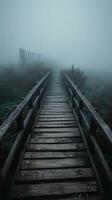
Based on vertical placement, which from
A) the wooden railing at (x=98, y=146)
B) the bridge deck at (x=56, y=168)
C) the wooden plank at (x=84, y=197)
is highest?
the wooden railing at (x=98, y=146)

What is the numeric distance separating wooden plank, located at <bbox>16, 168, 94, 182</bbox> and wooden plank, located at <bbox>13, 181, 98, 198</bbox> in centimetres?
14

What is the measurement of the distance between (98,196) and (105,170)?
1.67 ft

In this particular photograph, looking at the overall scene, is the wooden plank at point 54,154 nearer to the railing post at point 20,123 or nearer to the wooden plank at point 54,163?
the wooden plank at point 54,163

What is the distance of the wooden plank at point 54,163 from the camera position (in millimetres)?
3619

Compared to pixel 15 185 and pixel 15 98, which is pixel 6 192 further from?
pixel 15 98

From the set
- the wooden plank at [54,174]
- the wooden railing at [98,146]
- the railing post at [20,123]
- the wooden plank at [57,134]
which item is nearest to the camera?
the wooden railing at [98,146]

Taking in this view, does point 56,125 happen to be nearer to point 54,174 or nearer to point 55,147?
point 55,147

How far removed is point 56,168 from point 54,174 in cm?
20

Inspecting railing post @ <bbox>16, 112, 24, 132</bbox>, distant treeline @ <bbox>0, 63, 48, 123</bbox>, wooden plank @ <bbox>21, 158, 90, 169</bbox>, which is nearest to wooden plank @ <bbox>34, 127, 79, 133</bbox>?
railing post @ <bbox>16, 112, 24, 132</bbox>

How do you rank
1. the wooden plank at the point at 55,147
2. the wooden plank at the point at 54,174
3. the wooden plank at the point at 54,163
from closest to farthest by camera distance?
the wooden plank at the point at 54,174
the wooden plank at the point at 54,163
the wooden plank at the point at 55,147

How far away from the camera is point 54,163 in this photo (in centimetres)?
373

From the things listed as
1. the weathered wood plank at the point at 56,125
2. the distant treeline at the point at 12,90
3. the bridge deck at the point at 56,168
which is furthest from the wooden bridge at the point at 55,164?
the distant treeline at the point at 12,90

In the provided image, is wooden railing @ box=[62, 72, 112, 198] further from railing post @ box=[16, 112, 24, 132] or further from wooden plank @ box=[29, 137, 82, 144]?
railing post @ box=[16, 112, 24, 132]

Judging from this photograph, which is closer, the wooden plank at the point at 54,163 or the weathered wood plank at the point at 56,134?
the wooden plank at the point at 54,163
